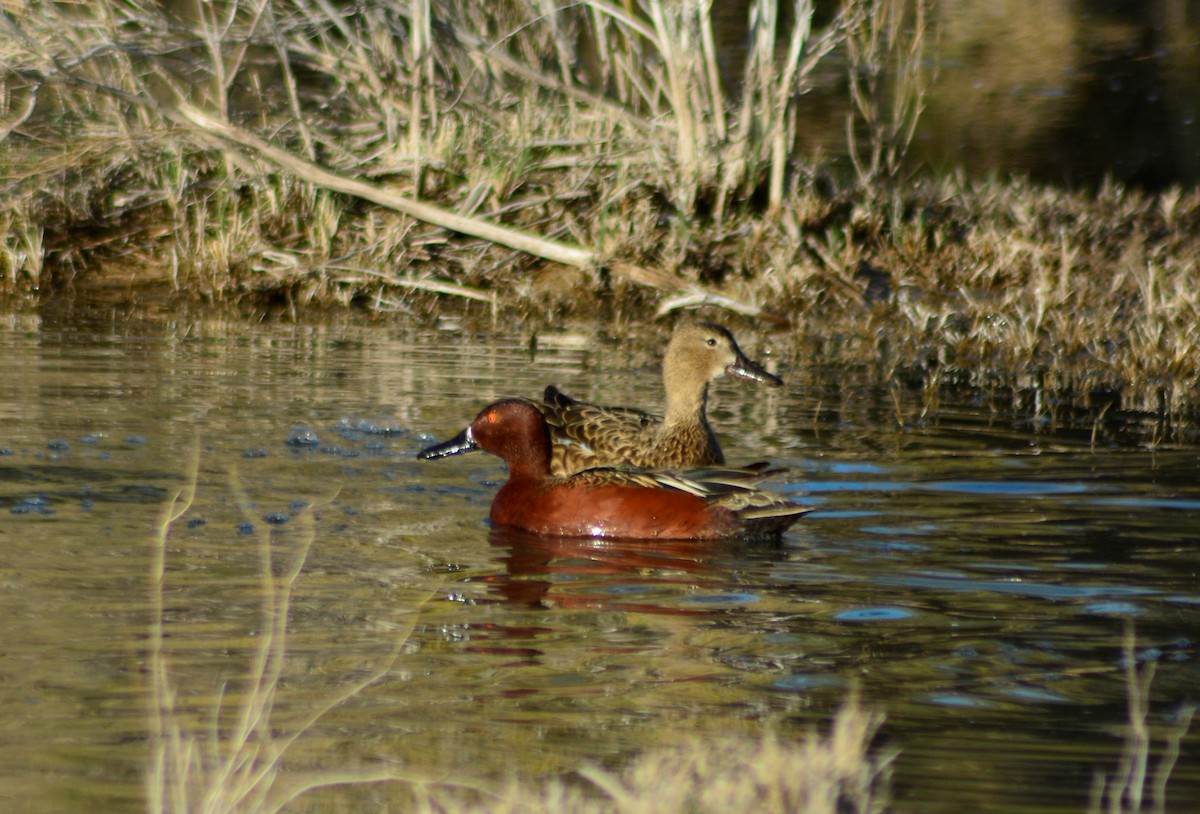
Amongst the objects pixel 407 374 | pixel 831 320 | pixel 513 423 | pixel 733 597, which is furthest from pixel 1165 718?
pixel 831 320

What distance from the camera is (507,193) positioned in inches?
515

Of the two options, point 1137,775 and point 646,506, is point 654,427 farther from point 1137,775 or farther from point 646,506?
point 1137,775

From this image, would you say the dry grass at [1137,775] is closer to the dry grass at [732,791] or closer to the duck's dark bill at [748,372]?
the dry grass at [732,791]

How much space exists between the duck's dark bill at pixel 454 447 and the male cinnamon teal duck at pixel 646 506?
0.47 metres

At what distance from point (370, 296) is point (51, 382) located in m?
3.93

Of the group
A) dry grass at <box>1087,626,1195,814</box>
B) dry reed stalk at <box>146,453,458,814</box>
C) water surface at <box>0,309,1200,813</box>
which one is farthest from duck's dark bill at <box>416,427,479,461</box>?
dry grass at <box>1087,626,1195,814</box>

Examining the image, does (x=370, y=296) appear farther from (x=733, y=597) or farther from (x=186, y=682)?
(x=186, y=682)

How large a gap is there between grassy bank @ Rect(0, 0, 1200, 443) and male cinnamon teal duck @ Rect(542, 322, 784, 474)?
3.54 metres

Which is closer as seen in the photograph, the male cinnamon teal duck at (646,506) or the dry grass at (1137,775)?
the dry grass at (1137,775)

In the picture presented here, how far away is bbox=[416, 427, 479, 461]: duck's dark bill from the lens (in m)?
7.19

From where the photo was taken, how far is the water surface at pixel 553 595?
3893 millimetres

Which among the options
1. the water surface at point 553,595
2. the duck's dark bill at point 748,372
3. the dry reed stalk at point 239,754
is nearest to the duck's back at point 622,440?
the water surface at point 553,595

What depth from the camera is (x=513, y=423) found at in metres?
7.06

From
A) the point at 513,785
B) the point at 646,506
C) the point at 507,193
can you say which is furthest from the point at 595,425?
the point at 507,193
